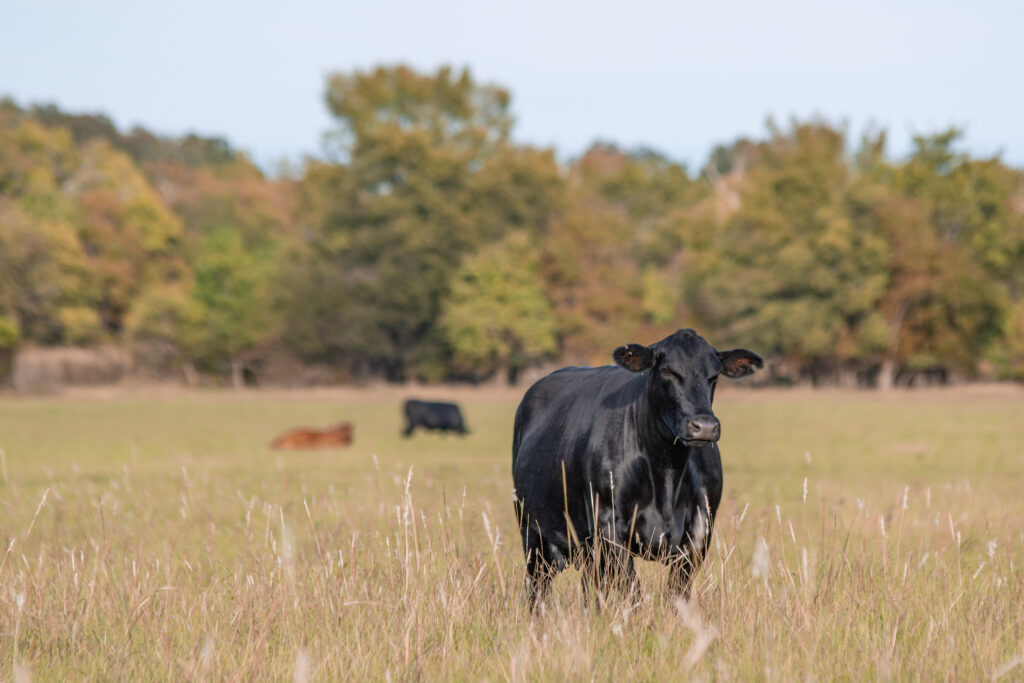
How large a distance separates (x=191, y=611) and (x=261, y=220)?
2860 inches

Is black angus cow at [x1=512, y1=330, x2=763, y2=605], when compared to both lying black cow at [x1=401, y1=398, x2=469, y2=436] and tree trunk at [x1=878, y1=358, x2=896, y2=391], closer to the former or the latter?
lying black cow at [x1=401, y1=398, x2=469, y2=436]

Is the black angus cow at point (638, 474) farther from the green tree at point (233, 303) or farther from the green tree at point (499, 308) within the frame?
the green tree at point (233, 303)

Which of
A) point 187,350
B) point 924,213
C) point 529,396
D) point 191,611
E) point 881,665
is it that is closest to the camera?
point 881,665

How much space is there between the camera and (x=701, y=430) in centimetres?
529

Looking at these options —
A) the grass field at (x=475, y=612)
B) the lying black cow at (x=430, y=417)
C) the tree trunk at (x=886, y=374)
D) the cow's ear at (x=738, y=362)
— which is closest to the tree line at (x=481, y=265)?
the tree trunk at (x=886, y=374)

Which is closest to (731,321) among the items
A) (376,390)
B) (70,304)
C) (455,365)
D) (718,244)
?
(718,244)

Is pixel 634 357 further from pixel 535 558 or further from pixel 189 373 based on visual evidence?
pixel 189 373

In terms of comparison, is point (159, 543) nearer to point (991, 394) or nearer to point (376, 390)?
point (991, 394)

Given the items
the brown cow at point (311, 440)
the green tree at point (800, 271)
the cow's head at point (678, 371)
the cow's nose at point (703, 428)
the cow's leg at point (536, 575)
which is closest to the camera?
the cow's nose at point (703, 428)

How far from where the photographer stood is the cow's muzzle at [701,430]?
5.27 metres

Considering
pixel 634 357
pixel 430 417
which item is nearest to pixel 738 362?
pixel 634 357

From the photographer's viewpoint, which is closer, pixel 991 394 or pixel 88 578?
pixel 88 578

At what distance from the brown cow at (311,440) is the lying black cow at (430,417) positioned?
10.7 ft

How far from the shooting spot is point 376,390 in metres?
55.1
